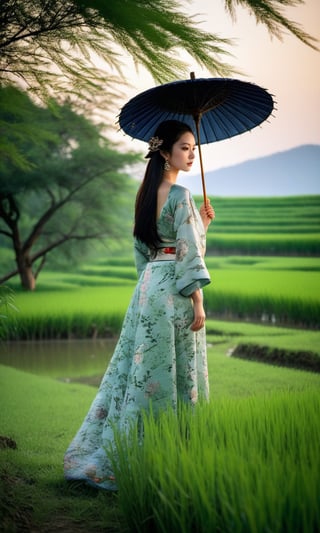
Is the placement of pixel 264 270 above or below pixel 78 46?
below

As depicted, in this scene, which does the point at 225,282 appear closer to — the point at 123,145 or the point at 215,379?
the point at 123,145

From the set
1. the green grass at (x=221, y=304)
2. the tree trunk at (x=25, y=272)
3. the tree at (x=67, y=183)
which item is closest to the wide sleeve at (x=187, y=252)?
the green grass at (x=221, y=304)

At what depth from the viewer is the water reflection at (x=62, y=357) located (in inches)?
232

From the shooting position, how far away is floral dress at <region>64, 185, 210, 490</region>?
2322mm

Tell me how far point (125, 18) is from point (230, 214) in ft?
55.3

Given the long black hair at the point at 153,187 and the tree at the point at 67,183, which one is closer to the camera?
the long black hair at the point at 153,187

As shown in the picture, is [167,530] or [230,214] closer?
[167,530]

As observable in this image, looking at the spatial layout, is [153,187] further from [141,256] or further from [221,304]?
[221,304]

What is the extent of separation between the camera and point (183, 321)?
2.36m

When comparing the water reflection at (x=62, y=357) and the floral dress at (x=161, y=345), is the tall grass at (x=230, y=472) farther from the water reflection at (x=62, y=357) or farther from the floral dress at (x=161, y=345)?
the water reflection at (x=62, y=357)

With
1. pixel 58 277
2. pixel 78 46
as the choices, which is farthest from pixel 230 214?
pixel 78 46

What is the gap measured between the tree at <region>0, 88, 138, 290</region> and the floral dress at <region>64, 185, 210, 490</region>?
951 cm

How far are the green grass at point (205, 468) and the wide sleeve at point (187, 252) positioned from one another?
45cm

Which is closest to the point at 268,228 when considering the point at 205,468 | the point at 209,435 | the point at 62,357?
the point at 62,357
